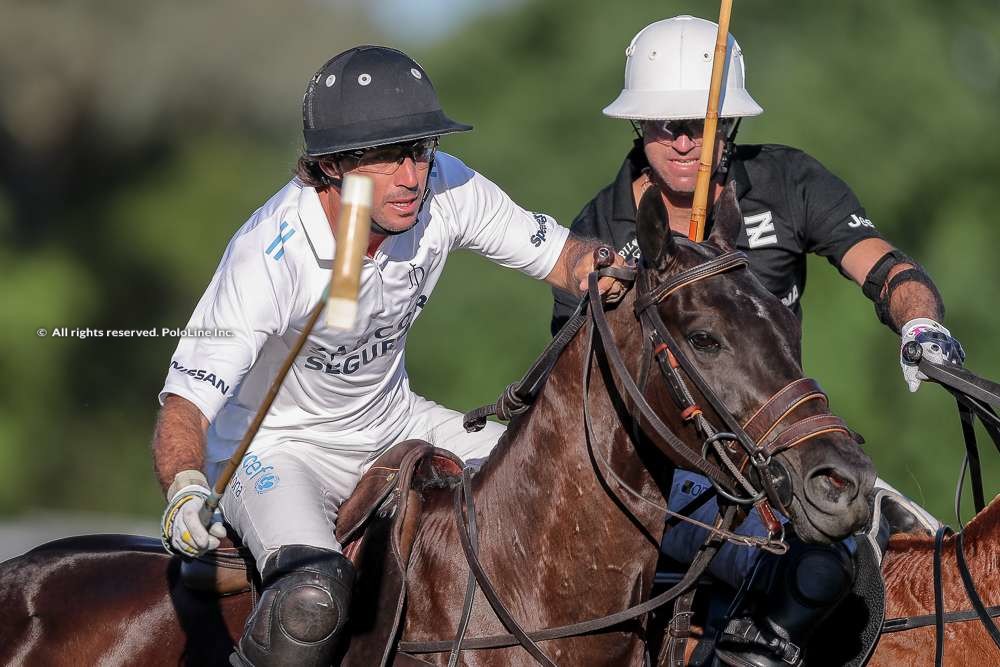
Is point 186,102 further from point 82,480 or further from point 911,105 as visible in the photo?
point 911,105

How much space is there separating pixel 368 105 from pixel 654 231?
3.55 ft

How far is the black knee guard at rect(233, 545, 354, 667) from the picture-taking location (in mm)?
3910

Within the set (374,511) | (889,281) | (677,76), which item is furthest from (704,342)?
(677,76)

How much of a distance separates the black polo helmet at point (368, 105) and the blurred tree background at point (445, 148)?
36.2ft

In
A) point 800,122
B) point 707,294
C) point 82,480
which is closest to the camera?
point 707,294

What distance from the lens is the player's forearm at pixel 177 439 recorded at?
391 centimetres

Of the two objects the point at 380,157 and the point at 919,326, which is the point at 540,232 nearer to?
the point at 380,157

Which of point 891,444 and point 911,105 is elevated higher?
point 911,105

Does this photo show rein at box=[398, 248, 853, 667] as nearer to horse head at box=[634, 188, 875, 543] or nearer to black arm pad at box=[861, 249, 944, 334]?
horse head at box=[634, 188, 875, 543]

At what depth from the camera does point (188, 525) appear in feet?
11.9

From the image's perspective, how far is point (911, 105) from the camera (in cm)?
1611

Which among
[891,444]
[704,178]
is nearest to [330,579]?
[704,178]

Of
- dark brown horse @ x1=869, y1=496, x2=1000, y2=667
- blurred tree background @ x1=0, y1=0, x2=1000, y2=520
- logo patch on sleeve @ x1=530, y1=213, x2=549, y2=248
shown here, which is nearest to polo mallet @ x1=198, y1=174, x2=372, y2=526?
logo patch on sleeve @ x1=530, y1=213, x2=549, y2=248

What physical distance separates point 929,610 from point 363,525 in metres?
2.03
